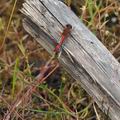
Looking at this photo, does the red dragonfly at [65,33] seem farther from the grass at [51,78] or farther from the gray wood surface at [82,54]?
the grass at [51,78]

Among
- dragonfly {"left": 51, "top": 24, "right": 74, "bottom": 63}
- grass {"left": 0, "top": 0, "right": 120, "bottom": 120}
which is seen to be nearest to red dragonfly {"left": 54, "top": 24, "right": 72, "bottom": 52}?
dragonfly {"left": 51, "top": 24, "right": 74, "bottom": 63}

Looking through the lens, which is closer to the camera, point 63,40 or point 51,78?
point 63,40

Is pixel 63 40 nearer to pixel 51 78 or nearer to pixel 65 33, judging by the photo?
pixel 65 33

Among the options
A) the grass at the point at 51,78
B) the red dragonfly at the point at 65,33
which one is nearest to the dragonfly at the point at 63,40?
the red dragonfly at the point at 65,33

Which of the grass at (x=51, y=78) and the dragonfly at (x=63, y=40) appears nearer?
the dragonfly at (x=63, y=40)

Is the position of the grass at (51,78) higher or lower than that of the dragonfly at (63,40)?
lower

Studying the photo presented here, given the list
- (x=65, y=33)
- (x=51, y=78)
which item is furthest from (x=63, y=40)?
(x=51, y=78)
